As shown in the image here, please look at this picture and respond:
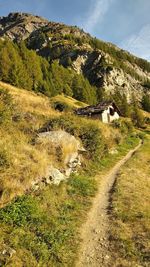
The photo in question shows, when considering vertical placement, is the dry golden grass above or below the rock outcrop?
above

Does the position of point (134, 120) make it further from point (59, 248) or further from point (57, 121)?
point (59, 248)

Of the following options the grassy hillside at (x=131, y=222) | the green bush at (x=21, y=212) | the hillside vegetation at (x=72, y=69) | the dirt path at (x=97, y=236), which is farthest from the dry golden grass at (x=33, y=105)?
the hillside vegetation at (x=72, y=69)

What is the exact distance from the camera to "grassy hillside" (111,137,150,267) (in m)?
9.84

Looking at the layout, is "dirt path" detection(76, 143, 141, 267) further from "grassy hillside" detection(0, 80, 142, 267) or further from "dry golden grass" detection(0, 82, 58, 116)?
"dry golden grass" detection(0, 82, 58, 116)

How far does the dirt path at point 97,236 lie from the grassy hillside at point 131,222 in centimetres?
35

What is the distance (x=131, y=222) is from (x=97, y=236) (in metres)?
1.95

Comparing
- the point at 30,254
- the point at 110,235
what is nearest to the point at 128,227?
the point at 110,235

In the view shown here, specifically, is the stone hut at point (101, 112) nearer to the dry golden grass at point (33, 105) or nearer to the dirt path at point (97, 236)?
the dry golden grass at point (33, 105)

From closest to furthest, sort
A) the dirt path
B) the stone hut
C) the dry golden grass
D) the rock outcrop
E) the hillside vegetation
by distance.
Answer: the dirt path
the rock outcrop
the dry golden grass
the stone hut
the hillside vegetation

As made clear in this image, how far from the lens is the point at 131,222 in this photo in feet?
40.7

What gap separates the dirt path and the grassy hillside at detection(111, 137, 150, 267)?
35cm

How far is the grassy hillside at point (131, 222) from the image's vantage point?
32.3ft

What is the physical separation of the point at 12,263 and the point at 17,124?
13080 millimetres

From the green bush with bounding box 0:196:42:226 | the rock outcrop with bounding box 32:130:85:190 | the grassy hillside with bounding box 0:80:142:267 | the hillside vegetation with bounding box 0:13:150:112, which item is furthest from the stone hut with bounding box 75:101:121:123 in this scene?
the green bush with bounding box 0:196:42:226
